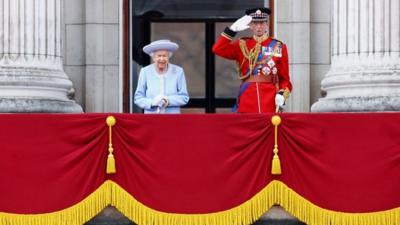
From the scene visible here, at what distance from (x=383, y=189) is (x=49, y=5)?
15.8 ft

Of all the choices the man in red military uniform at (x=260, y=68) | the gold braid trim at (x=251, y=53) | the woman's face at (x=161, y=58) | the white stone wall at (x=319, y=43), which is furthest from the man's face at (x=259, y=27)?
the white stone wall at (x=319, y=43)

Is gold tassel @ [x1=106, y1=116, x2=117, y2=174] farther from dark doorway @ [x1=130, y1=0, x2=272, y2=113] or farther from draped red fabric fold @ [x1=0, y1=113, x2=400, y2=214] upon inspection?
dark doorway @ [x1=130, y1=0, x2=272, y2=113]

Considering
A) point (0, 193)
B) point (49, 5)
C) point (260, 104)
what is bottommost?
point (0, 193)

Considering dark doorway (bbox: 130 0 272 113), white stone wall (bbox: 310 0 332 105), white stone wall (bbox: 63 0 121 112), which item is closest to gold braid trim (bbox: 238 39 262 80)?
white stone wall (bbox: 310 0 332 105)

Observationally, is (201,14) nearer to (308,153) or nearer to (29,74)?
(29,74)

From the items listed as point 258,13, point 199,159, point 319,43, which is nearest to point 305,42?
point 319,43

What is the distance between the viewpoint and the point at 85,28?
18219mm

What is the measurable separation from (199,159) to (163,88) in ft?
5.22

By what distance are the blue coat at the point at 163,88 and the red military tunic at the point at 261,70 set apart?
0.64 metres

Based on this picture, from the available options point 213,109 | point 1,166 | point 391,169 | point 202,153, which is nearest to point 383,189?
point 391,169

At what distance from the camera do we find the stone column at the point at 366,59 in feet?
49.3

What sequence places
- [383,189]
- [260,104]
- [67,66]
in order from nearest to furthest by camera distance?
[383,189], [260,104], [67,66]

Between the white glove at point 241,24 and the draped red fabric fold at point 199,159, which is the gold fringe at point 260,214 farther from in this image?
the white glove at point 241,24

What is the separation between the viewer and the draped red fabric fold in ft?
44.6
